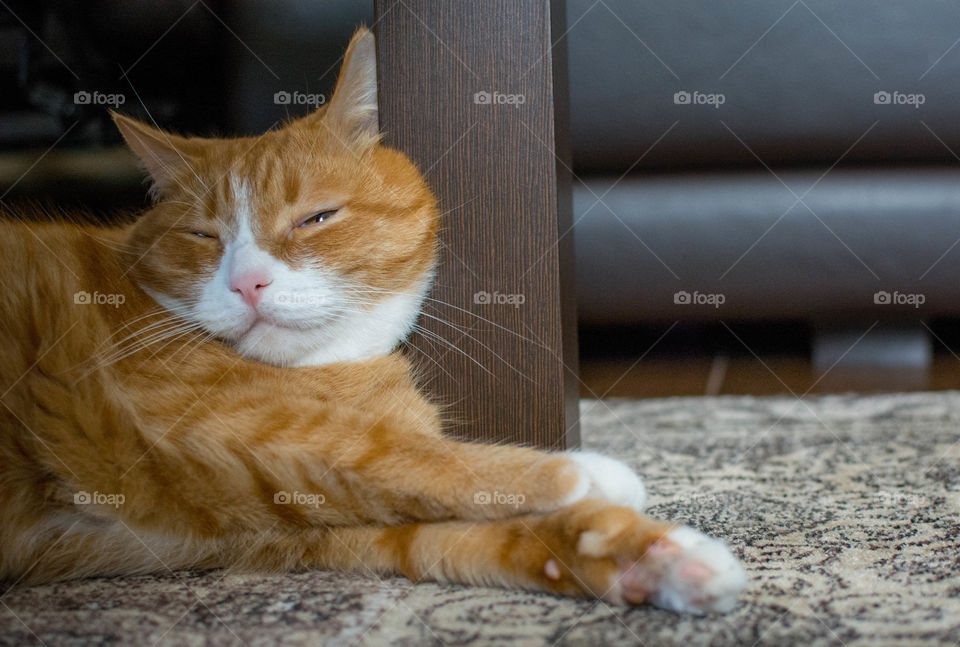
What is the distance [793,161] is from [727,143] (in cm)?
16

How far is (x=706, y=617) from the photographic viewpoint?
639mm

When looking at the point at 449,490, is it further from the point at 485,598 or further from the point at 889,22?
the point at 889,22

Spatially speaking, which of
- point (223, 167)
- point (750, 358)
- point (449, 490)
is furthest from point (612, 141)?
point (449, 490)

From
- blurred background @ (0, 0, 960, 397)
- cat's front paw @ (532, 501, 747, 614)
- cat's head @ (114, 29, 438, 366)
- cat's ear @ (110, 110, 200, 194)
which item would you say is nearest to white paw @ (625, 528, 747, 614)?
cat's front paw @ (532, 501, 747, 614)

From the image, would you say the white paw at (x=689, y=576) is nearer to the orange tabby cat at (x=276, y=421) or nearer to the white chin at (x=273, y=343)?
the orange tabby cat at (x=276, y=421)

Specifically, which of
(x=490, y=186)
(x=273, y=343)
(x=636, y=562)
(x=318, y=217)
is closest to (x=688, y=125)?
(x=490, y=186)

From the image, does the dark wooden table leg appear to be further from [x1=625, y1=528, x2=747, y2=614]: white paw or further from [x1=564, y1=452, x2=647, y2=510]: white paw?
[x1=625, y1=528, x2=747, y2=614]: white paw

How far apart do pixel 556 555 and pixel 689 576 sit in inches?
5.4

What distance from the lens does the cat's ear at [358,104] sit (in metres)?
1.03

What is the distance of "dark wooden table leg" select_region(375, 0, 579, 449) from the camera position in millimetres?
991

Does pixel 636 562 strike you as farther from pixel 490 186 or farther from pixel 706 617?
pixel 490 186

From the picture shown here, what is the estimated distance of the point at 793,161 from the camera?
1741mm

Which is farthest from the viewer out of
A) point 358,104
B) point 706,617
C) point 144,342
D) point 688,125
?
point 688,125

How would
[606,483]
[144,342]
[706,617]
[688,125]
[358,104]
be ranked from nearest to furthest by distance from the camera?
[706,617]
[606,483]
[144,342]
[358,104]
[688,125]
